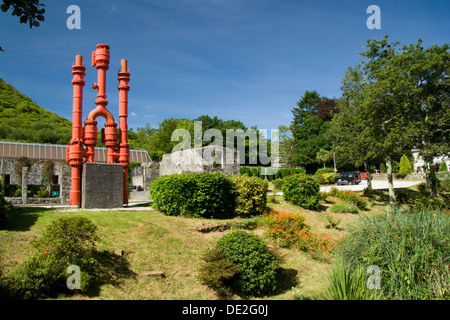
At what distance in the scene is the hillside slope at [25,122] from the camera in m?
44.2

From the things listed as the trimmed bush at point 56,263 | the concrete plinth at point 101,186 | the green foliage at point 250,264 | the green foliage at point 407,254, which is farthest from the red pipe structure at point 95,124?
the green foliage at point 407,254

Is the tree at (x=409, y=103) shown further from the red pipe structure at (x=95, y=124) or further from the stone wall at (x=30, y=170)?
the stone wall at (x=30, y=170)

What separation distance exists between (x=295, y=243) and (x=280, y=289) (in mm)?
3187

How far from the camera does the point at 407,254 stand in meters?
6.28

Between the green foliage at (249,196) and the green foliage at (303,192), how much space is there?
313 cm

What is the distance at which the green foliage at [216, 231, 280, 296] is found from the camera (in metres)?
6.86

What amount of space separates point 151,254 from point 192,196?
3.89 meters

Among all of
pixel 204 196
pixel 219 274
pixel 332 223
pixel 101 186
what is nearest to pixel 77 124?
pixel 101 186

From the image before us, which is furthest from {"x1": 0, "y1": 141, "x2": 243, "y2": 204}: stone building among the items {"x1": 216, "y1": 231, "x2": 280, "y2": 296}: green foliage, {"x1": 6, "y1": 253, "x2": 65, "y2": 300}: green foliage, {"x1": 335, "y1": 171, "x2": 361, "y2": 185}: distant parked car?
{"x1": 335, "y1": 171, "x2": 361, "y2": 185}: distant parked car

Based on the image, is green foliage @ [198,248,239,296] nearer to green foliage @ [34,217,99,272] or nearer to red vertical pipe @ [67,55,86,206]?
green foliage @ [34,217,99,272]

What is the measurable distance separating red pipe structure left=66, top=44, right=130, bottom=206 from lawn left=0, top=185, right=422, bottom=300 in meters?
3.55
